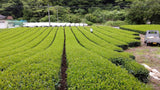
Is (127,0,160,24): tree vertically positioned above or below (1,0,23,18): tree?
below

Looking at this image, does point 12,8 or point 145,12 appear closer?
point 145,12

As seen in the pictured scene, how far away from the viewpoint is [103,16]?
52688 millimetres

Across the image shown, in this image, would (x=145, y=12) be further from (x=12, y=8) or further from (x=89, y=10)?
(x=12, y=8)

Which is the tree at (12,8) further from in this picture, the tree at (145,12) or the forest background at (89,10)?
the tree at (145,12)

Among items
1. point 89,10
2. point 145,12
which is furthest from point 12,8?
point 145,12

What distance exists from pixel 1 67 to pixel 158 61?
38.2 ft

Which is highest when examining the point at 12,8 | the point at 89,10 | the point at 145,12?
the point at 12,8

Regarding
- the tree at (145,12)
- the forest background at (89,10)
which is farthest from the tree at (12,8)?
the tree at (145,12)

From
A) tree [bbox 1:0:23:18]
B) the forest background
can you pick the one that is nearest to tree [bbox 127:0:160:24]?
the forest background

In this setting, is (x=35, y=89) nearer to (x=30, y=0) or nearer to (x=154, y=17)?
(x=154, y=17)

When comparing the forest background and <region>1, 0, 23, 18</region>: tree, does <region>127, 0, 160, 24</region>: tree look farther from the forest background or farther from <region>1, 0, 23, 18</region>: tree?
<region>1, 0, 23, 18</region>: tree

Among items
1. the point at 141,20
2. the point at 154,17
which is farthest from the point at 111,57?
the point at 141,20

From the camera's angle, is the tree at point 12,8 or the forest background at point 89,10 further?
the tree at point 12,8

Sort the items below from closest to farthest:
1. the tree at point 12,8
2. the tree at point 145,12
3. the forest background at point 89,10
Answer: the tree at point 145,12, the forest background at point 89,10, the tree at point 12,8
